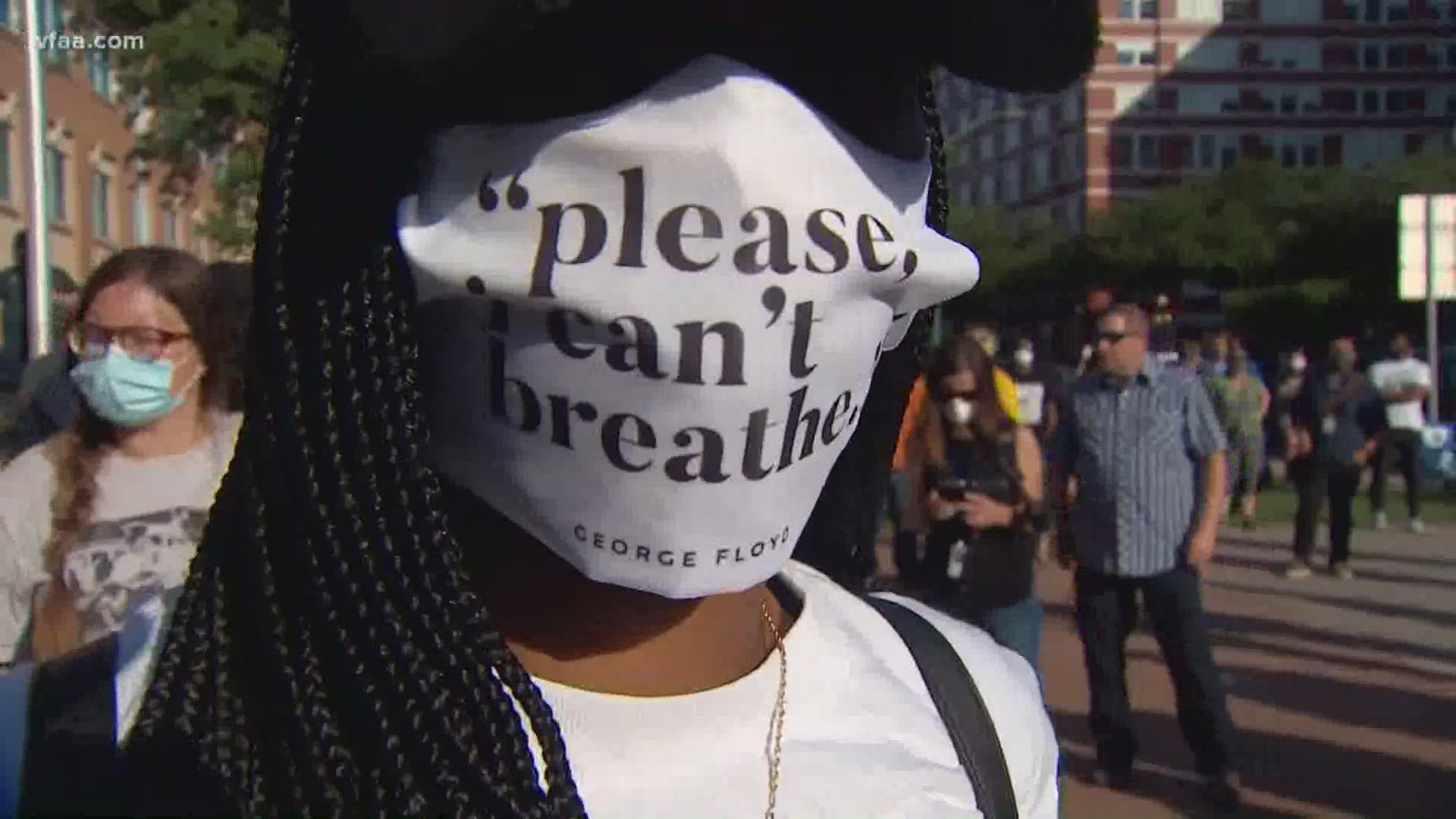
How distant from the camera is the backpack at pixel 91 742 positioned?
0.86 m

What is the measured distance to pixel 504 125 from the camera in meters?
0.97

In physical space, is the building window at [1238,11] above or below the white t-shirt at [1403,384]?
above

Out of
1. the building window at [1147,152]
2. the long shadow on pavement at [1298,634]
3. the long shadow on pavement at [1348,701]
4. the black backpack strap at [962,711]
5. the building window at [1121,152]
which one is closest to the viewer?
the black backpack strap at [962,711]

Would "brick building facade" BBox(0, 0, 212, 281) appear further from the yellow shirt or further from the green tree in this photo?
the yellow shirt

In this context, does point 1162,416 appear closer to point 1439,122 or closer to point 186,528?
point 186,528

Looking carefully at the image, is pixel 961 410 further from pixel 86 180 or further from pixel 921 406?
pixel 86 180

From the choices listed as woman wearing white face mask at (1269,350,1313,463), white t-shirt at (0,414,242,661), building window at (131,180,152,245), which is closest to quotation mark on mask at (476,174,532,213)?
white t-shirt at (0,414,242,661)

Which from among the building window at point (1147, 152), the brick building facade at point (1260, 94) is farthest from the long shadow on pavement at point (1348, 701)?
the building window at point (1147, 152)

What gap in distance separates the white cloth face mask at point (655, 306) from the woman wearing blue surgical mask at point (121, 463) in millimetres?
1739

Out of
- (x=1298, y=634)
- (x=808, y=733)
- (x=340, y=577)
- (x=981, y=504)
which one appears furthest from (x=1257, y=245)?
(x=340, y=577)

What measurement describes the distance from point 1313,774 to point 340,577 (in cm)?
491

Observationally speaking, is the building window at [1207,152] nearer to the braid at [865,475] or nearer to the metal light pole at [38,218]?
the metal light pole at [38,218]

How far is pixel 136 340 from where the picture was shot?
114 inches

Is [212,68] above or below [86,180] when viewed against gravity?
below
